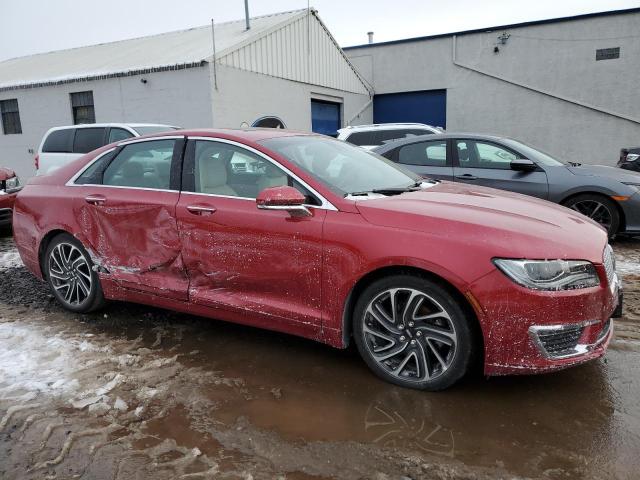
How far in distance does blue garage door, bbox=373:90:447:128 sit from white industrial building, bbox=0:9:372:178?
128cm

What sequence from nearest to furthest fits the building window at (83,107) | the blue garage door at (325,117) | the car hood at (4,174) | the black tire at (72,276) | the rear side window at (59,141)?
the black tire at (72,276) < the car hood at (4,174) < the rear side window at (59,141) < the building window at (83,107) < the blue garage door at (325,117)

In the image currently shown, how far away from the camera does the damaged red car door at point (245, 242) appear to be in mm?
3094

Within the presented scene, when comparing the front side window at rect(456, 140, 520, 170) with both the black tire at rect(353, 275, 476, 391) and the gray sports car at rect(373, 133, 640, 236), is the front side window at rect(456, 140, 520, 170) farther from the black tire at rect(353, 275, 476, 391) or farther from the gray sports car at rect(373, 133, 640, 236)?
the black tire at rect(353, 275, 476, 391)

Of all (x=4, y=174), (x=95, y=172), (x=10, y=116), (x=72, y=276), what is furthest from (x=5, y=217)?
(x=10, y=116)

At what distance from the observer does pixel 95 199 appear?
398 cm

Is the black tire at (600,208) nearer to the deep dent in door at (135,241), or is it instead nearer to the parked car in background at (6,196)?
the deep dent in door at (135,241)

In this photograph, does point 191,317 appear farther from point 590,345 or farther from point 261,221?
point 590,345

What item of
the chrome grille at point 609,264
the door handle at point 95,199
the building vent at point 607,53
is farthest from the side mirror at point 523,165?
the building vent at point 607,53

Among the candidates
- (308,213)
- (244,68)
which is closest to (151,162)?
(308,213)

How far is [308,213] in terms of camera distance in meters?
3.06

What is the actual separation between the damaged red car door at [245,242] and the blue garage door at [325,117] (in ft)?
42.0

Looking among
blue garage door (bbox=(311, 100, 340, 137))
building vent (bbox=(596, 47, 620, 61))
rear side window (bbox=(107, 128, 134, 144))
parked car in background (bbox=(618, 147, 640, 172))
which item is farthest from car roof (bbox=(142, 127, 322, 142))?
building vent (bbox=(596, 47, 620, 61))

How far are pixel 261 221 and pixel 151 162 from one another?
1247 millimetres

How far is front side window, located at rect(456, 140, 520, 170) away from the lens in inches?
258
